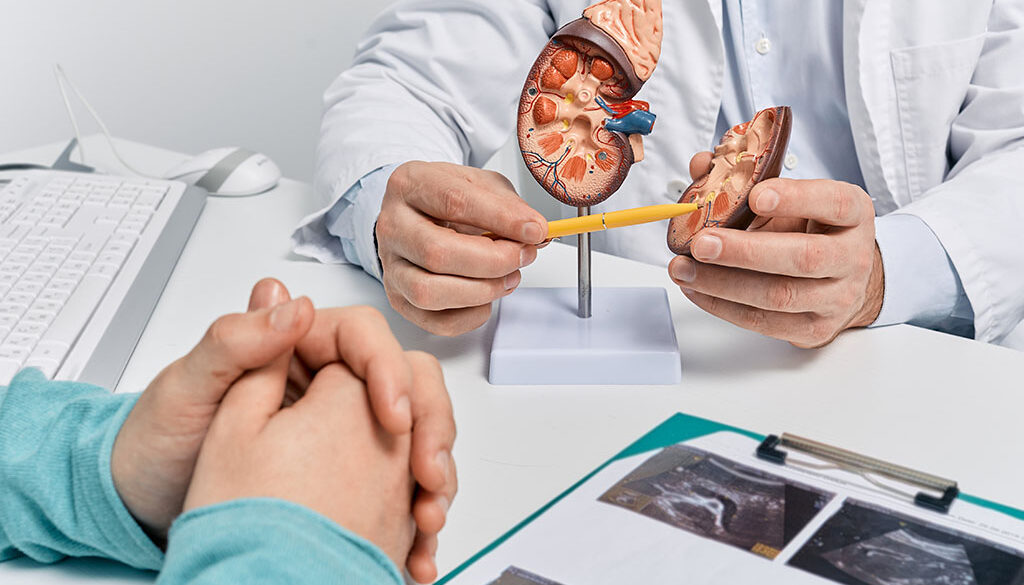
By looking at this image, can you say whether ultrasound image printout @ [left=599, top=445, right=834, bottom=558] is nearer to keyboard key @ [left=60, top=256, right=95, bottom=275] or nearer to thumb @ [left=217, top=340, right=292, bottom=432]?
thumb @ [left=217, top=340, right=292, bottom=432]

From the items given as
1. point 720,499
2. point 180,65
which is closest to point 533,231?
point 720,499

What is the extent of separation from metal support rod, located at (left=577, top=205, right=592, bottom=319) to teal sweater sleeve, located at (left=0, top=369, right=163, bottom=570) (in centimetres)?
43

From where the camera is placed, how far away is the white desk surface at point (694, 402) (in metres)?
0.65

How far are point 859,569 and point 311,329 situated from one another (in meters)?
0.35

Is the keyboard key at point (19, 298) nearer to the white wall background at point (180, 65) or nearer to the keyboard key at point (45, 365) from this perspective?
the keyboard key at point (45, 365)

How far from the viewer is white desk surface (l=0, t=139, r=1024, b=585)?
652mm

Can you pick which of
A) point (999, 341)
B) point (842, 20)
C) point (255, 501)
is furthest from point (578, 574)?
point (842, 20)

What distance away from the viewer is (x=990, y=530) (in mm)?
590

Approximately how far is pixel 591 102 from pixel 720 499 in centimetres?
37

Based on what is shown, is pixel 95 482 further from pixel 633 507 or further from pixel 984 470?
pixel 984 470

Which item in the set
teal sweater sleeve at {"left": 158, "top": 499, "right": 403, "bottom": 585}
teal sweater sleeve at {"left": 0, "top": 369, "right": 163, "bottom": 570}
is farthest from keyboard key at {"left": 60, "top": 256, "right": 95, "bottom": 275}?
teal sweater sleeve at {"left": 158, "top": 499, "right": 403, "bottom": 585}

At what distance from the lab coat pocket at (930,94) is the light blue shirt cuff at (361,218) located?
65 centimetres

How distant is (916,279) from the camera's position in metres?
0.90

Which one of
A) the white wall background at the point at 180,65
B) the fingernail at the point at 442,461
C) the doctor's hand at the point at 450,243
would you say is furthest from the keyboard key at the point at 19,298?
the white wall background at the point at 180,65
